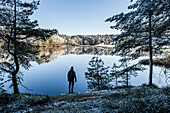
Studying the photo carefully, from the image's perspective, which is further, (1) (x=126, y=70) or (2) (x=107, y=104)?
(1) (x=126, y=70)

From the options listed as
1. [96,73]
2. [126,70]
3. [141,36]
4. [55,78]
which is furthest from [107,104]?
[55,78]

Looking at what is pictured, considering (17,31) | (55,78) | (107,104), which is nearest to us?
(107,104)

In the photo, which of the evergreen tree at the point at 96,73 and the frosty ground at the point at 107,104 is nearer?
the frosty ground at the point at 107,104

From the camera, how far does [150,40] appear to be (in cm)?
919

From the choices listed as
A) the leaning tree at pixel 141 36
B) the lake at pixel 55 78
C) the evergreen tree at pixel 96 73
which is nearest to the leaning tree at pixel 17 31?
the lake at pixel 55 78

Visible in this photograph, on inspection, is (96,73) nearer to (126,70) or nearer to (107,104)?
(126,70)

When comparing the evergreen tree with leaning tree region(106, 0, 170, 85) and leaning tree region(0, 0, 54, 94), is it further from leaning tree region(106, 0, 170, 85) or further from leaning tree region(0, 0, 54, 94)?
leaning tree region(0, 0, 54, 94)

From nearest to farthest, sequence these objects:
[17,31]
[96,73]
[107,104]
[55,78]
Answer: [107,104] < [17,31] < [96,73] < [55,78]

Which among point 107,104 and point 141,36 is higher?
point 141,36

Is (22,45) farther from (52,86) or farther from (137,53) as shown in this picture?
(52,86)

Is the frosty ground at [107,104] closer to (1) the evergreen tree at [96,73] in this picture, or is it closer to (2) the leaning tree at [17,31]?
(2) the leaning tree at [17,31]

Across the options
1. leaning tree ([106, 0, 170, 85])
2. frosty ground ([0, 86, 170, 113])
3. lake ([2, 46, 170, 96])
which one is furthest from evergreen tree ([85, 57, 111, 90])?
frosty ground ([0, 86, 170, 113])

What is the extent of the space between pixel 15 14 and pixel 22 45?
9.05 ft

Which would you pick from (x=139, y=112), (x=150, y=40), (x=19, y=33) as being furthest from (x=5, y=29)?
(x=150, y=40)
